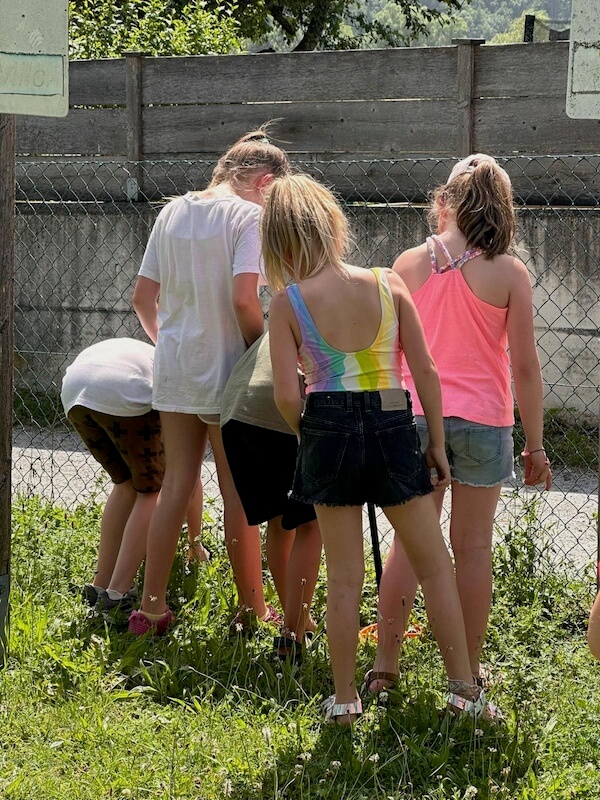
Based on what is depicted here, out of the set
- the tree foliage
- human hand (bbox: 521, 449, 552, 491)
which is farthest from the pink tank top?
the tree foliage

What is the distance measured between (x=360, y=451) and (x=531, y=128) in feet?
18.0

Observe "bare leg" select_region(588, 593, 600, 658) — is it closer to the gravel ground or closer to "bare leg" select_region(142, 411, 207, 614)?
"bare leg" select_region(142, 411, 207, 614)

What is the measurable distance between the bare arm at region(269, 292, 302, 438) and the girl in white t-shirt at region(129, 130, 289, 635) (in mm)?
663

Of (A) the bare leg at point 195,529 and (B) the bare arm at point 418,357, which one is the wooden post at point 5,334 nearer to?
(A) the bare leg at point 195,529

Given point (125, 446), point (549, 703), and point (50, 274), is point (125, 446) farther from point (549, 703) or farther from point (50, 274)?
point (50, 274)

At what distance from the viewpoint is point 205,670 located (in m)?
3.63

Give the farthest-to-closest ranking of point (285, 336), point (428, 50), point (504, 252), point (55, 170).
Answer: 1. point (55, 170)
2. point (428, 50)
3. point (504, 252)
4. point (285, 336)

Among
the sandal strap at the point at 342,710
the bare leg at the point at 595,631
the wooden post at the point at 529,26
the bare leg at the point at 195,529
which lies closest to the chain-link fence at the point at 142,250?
the bare leg at the point at 195,529

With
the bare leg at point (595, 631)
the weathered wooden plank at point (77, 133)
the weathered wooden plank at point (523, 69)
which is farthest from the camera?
the weathered wooden plank at point (77, 133)

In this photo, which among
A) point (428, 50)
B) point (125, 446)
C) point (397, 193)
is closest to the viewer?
point (125, 446)

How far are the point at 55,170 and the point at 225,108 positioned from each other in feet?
6.20

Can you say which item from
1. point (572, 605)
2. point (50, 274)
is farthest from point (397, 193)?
point (572, 605)

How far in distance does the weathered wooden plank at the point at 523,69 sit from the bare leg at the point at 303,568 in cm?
513

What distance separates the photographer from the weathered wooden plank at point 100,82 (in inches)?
353
